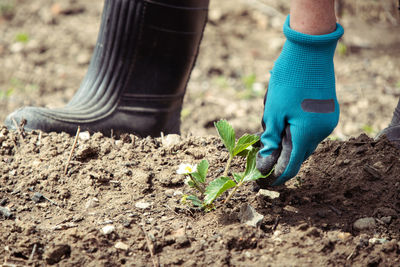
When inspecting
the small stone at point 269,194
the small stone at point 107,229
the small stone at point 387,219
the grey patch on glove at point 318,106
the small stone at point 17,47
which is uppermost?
the grey patch on glove at point 318,106

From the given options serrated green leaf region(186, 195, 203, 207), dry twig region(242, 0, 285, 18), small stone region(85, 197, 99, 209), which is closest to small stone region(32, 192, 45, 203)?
small stone region(85, 197, 99, 209)

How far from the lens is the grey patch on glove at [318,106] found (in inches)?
61.1

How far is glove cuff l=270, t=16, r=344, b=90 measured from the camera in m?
1.55

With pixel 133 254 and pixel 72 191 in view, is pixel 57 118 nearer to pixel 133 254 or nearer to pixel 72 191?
pixel 72 191

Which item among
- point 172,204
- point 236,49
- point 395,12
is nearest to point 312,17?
point 172,204

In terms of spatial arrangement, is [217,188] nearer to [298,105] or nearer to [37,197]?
[298,105]

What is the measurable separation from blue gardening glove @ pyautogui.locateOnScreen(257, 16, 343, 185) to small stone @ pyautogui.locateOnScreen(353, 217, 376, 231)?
0.27m

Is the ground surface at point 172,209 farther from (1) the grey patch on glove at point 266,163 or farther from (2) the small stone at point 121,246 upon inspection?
(1) the grey patch on glove at point 266,163

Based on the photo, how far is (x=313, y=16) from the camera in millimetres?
1522

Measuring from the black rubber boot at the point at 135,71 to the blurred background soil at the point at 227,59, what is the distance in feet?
2.46

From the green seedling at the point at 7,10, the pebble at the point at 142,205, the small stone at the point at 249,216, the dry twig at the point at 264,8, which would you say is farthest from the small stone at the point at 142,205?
the green seedling at the point at 7,10

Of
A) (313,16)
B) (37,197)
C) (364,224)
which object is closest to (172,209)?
(37,197)

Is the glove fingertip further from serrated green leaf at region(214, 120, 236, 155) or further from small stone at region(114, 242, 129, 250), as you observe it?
small stone at region(114, 242, 129, 250)

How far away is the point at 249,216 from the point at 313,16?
2.27 ft
